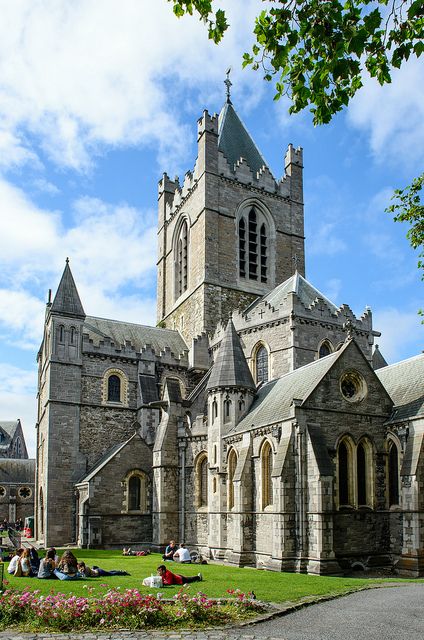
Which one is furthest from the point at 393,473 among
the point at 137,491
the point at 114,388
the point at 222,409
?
the point at 114,388

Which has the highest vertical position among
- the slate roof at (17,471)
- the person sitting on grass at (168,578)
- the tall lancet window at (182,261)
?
the tall lancet window at (182,261)

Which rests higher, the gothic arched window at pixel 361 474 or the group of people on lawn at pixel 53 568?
the gothic arched window at pixel 361 474

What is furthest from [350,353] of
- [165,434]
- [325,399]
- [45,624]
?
[45,624]

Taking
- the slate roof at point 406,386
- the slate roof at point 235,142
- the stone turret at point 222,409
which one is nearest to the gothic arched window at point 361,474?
the slate roof at point 406,386

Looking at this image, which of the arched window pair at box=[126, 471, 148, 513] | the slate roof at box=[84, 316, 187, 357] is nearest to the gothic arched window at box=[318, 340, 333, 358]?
the slate roof at box=[84, 316, 187, 357]

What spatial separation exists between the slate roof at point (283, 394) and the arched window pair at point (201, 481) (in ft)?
10.8

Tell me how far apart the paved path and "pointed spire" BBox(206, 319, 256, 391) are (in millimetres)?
16020

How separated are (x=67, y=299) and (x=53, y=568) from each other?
20.8 metres

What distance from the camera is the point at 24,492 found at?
67.1 metres

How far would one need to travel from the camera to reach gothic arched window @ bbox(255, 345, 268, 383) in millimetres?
35594

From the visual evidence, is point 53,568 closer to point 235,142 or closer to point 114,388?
point 114,388

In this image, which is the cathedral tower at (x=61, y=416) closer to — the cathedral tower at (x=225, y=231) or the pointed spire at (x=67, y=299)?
the pointed spire at (x=67, y=299)

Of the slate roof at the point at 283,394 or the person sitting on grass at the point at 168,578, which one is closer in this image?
the person sitting on grass at the point at 168,578

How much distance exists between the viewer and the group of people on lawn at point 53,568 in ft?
60.5
